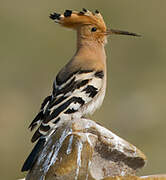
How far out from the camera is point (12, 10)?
434 inches

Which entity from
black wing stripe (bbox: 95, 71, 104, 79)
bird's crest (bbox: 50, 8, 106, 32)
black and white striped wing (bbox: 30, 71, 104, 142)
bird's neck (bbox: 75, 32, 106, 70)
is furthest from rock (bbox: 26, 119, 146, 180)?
bird's crest (bbox: 50, 8, 106, 32)

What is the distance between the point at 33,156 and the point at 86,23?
4.80ft

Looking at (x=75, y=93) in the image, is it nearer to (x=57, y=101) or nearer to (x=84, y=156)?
(x=57, y=101)

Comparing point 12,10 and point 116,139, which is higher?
point 12,10

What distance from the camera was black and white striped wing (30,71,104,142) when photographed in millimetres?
4586

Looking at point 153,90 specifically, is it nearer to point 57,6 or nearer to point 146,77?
point 146,77

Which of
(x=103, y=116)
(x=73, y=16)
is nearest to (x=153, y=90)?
(x=103, y=116)

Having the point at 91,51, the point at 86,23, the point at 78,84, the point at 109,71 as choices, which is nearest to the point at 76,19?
the point at 86,23

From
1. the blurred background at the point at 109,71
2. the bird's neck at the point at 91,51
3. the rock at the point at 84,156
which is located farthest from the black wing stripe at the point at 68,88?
the blurred background at the point at 109,71

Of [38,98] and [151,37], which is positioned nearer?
[38,98]

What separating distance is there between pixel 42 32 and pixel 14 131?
2.62 meters

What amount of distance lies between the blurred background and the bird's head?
2.56m

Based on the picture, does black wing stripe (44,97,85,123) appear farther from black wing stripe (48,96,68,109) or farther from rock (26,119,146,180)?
rock (26,119,146,180)

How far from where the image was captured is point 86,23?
17.9ft
